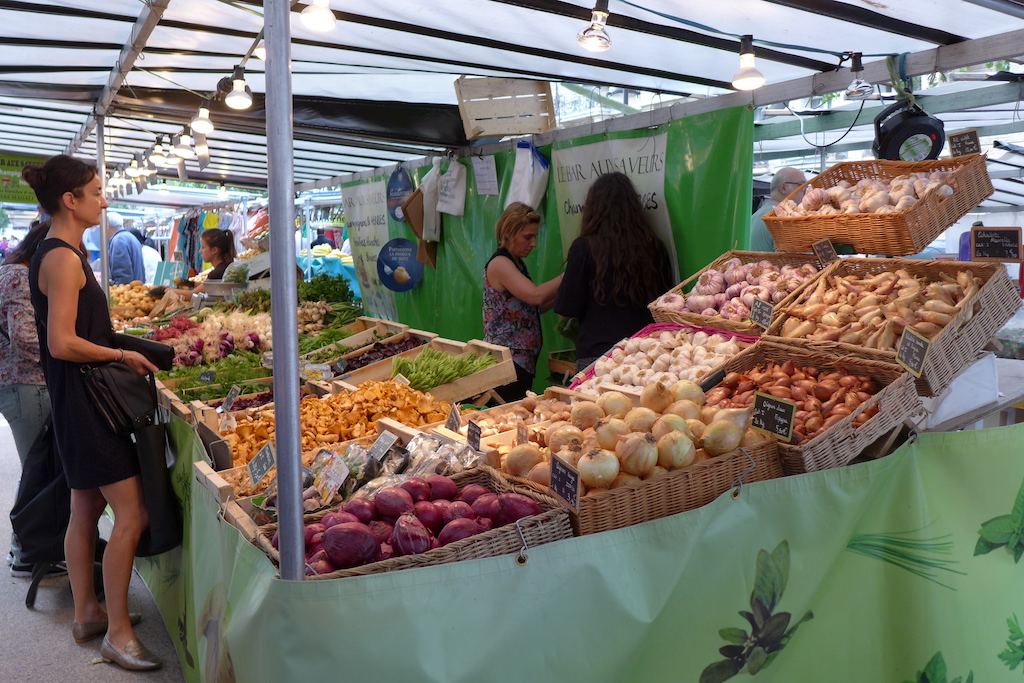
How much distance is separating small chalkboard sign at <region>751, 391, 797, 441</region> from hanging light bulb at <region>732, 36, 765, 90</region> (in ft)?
4.65

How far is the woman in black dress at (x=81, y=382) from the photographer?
9.02ft

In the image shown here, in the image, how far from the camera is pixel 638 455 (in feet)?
6.70

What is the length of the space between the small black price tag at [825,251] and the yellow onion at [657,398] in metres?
1.23

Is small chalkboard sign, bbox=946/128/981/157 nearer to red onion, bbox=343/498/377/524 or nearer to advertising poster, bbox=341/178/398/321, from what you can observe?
red onion, bbox=343/498/377/524

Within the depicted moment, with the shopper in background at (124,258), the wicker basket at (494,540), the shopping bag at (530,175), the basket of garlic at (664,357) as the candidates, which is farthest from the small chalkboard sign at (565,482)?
the shopper in background at (124,258)

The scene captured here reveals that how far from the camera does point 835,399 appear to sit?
2.43 meters

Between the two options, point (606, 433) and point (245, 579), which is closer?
point (245, 579)

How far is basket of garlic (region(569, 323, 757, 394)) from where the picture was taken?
3025 mm

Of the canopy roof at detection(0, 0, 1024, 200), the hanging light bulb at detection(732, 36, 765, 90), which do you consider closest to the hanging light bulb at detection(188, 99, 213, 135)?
the canopy roof at detection(0, 0, 1024, 200)

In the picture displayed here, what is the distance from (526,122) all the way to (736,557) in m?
3.57

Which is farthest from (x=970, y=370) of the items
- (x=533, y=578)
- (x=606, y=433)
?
(x=533, y=578)

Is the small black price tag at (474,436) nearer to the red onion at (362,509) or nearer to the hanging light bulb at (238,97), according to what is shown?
the red onion at (362,509)

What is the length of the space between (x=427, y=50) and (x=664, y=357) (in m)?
2.28

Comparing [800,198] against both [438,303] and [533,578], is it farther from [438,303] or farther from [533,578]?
[438,303]
